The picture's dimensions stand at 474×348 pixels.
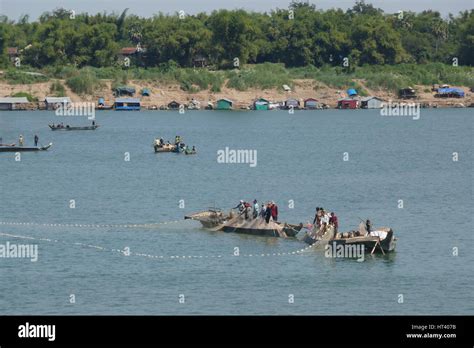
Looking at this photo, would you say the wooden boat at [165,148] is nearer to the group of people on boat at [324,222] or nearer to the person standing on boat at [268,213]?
the person standing on boat at [268,213]

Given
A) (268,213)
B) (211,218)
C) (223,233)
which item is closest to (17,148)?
(211,218)

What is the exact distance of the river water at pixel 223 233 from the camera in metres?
52.9

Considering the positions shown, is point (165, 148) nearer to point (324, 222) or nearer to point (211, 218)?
point (211, 218)

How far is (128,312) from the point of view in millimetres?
50281

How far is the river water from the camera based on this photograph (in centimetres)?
5294

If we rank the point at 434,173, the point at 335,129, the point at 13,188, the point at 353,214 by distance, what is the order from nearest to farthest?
the point at 353,214 → the point at 13,188 → the point at 434,173 → the point at 335,129

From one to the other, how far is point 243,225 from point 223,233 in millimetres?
1245

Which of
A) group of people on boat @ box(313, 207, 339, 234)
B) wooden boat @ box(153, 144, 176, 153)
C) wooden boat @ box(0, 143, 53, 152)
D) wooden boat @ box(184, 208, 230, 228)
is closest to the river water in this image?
wooden boat @ box(184, 208, 230, 228)

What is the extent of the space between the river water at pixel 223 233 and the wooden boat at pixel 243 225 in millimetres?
801

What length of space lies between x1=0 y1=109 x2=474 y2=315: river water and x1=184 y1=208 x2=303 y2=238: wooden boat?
801 millimetres
